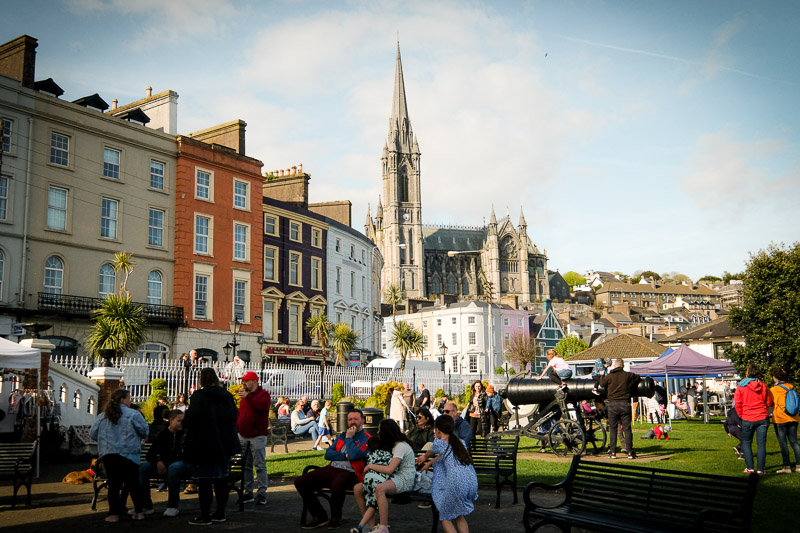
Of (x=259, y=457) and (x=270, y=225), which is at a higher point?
(x=270, y=225)

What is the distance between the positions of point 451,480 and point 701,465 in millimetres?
7752

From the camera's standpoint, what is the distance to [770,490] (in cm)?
964

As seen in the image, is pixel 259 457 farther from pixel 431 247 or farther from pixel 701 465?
pixel 431 247

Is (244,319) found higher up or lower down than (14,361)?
higher up

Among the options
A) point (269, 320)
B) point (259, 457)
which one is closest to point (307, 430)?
point (259, 457)

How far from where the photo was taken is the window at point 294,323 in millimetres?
42688

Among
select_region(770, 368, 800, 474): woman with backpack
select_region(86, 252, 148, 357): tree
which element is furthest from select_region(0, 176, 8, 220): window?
select_region(770, 368, 800, 474): woman with backpack

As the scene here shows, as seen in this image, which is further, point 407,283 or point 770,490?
point 407,283

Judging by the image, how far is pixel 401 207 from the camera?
137250mm

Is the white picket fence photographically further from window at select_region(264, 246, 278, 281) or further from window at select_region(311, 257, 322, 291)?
window at select_region(311, 257, 322, 291)

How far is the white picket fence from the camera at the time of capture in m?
23.2

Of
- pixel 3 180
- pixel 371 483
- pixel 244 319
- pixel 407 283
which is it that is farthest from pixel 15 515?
pixel 407 283

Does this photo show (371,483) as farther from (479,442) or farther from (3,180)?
(3,180)

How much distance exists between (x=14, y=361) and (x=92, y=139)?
67.1 ft
